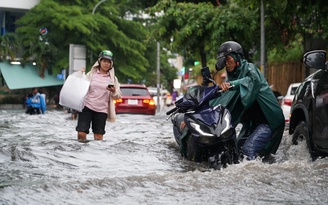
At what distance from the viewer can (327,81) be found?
6367 millimetres

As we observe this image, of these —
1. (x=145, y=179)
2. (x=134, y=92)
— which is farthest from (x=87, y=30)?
(x=145, y=179)

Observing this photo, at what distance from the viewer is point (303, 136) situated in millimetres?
7133

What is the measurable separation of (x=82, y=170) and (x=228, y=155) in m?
1.52

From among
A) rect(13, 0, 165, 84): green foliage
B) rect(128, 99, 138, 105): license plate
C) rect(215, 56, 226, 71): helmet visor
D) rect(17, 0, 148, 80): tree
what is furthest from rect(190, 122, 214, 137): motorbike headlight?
rect(17, 0, 148, 80): tree

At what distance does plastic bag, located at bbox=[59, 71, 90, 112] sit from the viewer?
897 centimetres

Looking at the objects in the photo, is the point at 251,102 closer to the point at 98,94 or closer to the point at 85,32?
the point at 98,94

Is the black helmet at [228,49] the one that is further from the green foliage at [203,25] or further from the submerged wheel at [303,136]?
the green foliage at [203,25]

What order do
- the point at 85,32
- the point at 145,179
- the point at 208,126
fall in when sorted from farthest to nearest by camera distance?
the point at 85,32 < the point at 208,126 < the point at 145,179

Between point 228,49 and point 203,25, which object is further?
point 203,25

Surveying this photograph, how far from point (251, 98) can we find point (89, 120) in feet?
10.2

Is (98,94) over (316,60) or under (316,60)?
under

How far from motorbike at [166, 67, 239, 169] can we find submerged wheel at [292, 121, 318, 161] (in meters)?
0.75

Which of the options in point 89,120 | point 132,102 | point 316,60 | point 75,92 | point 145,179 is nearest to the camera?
point 145,179

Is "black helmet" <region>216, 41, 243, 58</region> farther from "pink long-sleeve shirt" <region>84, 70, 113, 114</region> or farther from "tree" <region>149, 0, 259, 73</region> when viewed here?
"tree" <region>149, 0, 259, 73</region>
